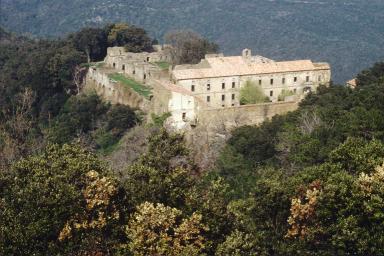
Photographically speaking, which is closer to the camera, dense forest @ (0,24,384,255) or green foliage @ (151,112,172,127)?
dense forest @ (0,24,384,255)

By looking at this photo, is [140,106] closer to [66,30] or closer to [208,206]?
[208,206]

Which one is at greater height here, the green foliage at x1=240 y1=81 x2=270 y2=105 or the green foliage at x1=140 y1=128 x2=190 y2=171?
the green foliage at x1=140 y1=128 x2=190 y2=171

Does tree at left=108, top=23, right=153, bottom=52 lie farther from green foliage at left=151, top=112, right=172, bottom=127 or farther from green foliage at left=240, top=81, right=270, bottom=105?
green foliage at left=151, top=112, right=172, bottom=127

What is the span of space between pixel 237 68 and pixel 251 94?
2192 millimetres

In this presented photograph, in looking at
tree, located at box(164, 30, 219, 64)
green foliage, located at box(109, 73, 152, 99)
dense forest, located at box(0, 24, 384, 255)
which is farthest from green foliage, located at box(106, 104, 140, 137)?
dense forest, located at box(0, 24, 384, 255)

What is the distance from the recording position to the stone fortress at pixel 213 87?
40.4 metres

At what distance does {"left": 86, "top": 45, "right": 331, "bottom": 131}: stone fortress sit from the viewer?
40.4 meters

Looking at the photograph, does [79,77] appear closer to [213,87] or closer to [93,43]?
[93,43]

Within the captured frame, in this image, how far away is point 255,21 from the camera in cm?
11119

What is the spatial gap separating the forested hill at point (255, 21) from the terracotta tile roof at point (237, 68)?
32.3 metres

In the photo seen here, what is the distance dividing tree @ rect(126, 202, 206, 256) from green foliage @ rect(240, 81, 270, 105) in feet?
84.7

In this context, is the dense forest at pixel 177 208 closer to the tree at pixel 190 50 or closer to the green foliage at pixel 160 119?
the green foliage at pixel 160 119

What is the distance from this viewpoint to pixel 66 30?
128 m

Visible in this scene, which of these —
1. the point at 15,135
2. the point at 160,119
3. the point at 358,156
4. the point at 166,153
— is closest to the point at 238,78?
the point at 160,119
